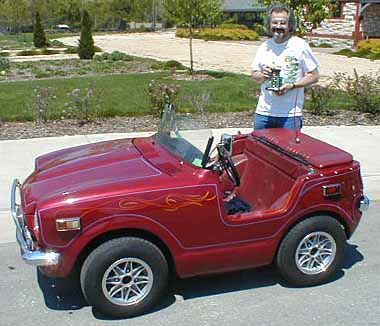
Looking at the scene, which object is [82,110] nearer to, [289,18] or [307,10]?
[289,18]

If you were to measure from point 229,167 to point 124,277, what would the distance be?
3.27 feet

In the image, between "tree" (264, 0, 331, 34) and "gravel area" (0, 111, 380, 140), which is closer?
"gravel area" (0, 111, 380, 140)

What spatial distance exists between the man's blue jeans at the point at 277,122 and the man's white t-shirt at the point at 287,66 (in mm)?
37

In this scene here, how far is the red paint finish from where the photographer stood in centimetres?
314

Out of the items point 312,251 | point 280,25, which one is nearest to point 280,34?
point 280,25

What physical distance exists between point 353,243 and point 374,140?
143 inches

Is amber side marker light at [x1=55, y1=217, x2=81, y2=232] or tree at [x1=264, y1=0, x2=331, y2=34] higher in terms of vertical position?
tree at [x1=264, y1=0, x2=331, y2=34]

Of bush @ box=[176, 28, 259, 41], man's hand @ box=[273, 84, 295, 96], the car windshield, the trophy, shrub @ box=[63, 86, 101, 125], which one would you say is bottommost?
A: bush @ box=[176, 28, 259, 41]

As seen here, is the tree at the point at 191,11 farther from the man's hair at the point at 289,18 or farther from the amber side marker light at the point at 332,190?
the amber side marker light at the point at 332,190

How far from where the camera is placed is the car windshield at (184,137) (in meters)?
3.53

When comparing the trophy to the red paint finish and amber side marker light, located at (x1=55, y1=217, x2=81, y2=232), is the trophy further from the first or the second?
amber side marker light, located at (x1=55, y1=217, x2=81, y2=232)

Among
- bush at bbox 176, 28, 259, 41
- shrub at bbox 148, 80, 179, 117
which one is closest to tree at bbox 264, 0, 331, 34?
shrub at bbox 148, 80, 179, 117

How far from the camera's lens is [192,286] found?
380 centimetres

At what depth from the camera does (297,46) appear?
4477mm
